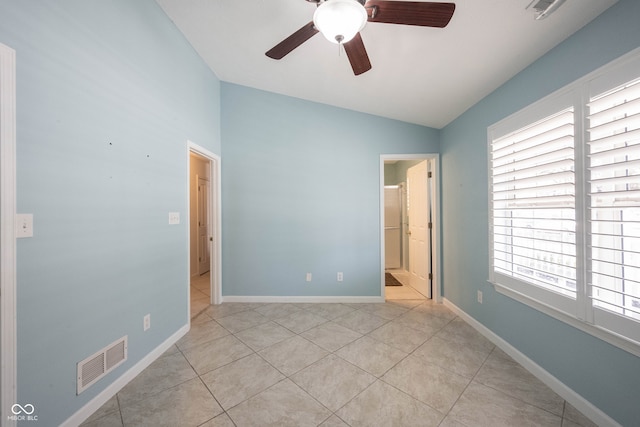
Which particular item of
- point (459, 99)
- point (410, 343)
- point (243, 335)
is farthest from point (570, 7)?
point (243, 335)

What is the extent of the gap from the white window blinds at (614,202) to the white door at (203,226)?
5397 mm

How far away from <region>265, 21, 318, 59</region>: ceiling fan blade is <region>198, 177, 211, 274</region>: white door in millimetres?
3989

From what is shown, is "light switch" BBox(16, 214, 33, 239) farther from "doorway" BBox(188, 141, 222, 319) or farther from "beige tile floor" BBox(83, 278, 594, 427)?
"doorway" BBox(188, 141, 222, 319)

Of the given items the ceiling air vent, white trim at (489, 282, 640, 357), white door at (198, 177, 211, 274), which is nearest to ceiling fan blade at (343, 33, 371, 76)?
the ceiling air vent

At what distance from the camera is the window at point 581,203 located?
3.84 ft

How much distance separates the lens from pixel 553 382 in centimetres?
155

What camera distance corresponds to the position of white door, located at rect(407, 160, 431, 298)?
126 inches

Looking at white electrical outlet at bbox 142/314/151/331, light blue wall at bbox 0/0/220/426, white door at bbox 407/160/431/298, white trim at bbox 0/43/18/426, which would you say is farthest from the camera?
white door at bbox 407/160/431/298

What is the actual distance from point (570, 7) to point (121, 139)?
2.95 meters

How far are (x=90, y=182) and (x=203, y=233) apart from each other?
12.1 feet

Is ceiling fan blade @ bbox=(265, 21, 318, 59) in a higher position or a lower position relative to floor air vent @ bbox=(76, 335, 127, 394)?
higher

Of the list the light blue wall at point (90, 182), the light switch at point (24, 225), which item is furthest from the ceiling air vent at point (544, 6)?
the light switch at point (24, 225)

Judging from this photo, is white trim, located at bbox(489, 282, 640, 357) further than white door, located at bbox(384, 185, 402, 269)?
No

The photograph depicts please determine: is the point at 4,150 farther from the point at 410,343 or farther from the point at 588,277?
the point at 588,277
